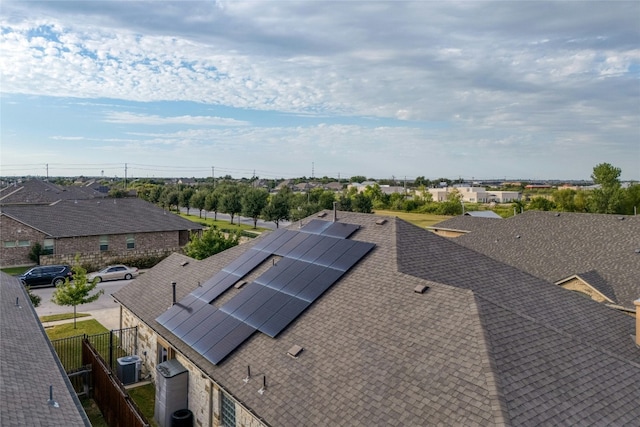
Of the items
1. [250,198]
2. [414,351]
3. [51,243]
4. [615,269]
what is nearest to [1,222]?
[51,243]

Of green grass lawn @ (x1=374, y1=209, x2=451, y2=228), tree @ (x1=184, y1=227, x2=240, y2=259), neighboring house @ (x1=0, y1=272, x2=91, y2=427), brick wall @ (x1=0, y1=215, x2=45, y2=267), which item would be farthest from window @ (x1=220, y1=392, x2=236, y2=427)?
green grass lawn @ (x1=374, y1=209, x2=451, y2=228)

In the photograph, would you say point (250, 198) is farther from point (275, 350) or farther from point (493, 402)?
point (493, 402)

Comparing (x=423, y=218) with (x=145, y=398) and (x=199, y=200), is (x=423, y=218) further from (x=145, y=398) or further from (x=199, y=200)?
(x=145, y=398)

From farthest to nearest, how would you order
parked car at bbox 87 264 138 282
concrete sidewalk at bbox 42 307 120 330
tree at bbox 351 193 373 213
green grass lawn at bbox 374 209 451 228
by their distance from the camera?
tree at bbox 351 193 373 213
green grass lawn at bbox 374 209 451 228
parked car at bbox 87 264 138 282
concrete sidewalk at bbox 42 307 120 330

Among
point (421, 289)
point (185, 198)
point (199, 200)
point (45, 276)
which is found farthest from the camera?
point (185, 198)

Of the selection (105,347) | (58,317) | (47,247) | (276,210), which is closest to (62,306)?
(58,317)

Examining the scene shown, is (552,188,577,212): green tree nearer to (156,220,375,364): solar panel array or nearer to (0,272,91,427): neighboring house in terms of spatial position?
(156,220,375,364): solar panel array

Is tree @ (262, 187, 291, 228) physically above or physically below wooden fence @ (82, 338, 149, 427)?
above
